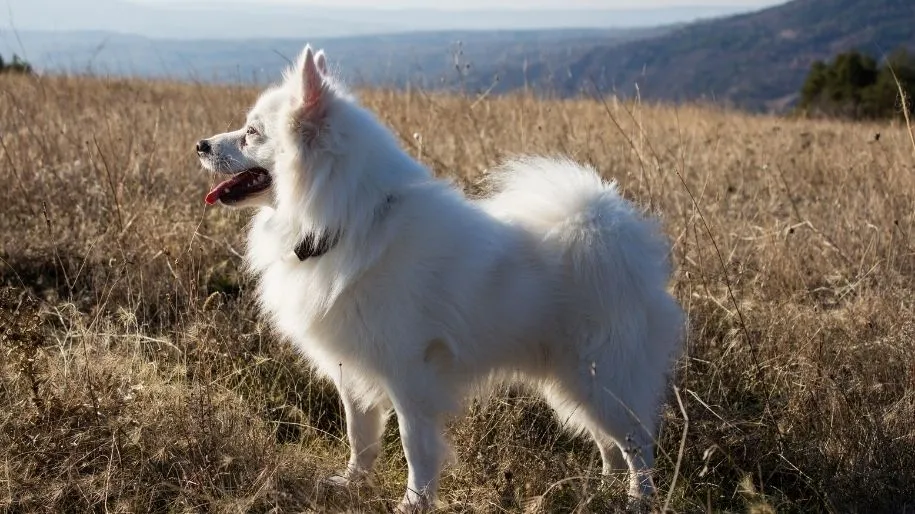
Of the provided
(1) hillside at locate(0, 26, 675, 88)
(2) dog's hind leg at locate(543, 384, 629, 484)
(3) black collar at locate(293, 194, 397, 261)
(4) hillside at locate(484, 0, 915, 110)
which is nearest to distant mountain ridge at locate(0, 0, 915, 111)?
(1) hillside at locate(0, 26, 675, 88)

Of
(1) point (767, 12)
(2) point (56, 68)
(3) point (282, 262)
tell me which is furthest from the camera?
(1) point (767, 12)

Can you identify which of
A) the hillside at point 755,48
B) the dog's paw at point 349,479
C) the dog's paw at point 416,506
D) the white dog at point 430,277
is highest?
the white dog at point 430,277

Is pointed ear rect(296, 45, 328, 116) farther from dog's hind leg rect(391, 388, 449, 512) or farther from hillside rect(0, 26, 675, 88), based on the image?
hillside rect(0, 26, 675, 88)

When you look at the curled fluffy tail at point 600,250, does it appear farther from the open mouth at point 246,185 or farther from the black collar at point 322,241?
the open mouth at point 246,185

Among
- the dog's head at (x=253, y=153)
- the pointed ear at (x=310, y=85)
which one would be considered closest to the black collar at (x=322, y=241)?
the dog's head at (x=253, y=153)

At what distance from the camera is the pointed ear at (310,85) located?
2.30m

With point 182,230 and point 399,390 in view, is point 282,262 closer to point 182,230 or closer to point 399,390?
point 399,390

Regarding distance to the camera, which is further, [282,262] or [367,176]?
[282,262]

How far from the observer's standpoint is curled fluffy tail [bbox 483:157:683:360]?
2.56m

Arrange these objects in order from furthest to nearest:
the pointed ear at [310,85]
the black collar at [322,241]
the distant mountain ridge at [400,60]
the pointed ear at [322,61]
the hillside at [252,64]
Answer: the hillside at [252,64] → the distant mountain ridge at [400,60] → the pointed ear at [322,61] → the black collar at [322,241] → the pointed ear at [310,85]

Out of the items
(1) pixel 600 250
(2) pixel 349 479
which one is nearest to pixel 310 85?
(1) pixel 600 250

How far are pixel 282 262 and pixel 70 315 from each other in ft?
4.63

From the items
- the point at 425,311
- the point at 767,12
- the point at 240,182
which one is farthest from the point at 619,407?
the point at 767,12

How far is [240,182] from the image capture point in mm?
2590
